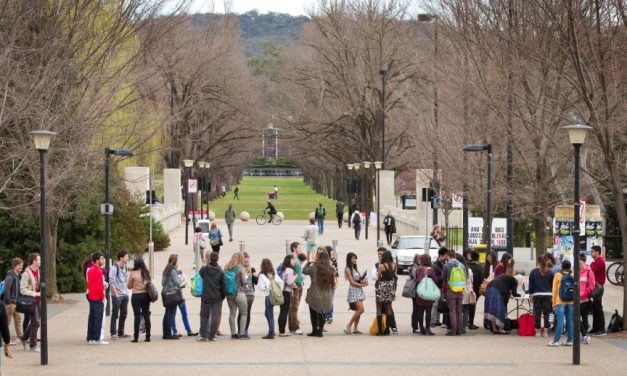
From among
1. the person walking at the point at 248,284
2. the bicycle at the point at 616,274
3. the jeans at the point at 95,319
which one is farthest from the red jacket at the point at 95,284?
the bicycle at the point at 616,274

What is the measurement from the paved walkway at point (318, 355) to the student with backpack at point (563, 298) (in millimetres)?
376

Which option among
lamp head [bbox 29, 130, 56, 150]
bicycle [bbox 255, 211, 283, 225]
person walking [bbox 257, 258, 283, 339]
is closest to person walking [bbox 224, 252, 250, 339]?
person walking [bbox 257, 258, 283, 339]

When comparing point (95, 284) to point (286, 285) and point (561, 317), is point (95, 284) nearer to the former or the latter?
point (286, 285)

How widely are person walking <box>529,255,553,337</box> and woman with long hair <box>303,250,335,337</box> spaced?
3.45 meters

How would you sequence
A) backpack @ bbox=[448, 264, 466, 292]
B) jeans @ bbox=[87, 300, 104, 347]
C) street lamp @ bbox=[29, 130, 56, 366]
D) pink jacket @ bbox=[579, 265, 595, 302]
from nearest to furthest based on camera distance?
street lamp @ bbox=[29, 130, 56, 366] → jeans @ bbox=[87, 300, 104, 347] → pink jacket @ bbox=[579, 265, 595, 302] → backpack @ bbox=[448, 264, 466, 292]

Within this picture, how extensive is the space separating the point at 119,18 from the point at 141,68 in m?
6.47

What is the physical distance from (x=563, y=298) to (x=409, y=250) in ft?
61.7

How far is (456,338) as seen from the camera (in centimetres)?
2122

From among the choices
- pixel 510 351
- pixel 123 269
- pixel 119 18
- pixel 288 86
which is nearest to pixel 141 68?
pixel 119 18

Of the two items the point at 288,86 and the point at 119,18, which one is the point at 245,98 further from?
the point at 119,18

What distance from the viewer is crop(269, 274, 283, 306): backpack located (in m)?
20.8

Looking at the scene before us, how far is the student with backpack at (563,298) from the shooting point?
1942 centimetres

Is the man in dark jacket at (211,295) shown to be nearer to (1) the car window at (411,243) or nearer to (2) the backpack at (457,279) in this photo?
(2) the backpack at (457,279)

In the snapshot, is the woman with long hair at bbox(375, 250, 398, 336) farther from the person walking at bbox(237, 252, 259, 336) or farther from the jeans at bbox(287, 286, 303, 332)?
the person walking at bbox(237, 252, 259, 336)
